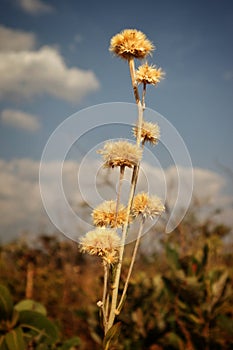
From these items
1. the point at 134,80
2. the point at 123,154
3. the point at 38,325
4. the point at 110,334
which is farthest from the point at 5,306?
the point at 134,80

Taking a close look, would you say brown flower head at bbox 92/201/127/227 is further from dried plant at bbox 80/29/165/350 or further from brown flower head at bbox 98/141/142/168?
brown flower head at bbox 98/141/142/168

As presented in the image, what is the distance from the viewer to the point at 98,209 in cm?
112

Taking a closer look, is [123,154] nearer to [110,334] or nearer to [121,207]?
[121,207]

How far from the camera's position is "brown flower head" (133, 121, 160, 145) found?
118 centimetres

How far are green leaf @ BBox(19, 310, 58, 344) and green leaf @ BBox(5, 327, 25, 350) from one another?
82mm

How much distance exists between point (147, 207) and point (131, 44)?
51 cm

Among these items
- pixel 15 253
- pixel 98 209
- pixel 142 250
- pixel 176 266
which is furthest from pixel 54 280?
pixel 98 209

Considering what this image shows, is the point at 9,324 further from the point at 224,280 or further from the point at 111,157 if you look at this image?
the point at 224,280

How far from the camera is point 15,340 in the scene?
1.56 m

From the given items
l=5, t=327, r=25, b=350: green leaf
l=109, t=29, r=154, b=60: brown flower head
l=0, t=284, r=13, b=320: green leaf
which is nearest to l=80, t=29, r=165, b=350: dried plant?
l=109, t=29, r=154, b=60: brown flower head

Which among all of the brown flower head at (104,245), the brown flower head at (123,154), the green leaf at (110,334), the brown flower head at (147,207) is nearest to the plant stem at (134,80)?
the brown flower head at (123,154)

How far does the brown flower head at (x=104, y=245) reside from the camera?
103 centimetres

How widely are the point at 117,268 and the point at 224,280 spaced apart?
2778 mm

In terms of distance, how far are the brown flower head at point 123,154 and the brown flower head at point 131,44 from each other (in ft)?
0.99
